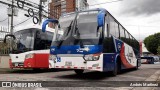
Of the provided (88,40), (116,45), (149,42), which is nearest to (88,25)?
(88,40)

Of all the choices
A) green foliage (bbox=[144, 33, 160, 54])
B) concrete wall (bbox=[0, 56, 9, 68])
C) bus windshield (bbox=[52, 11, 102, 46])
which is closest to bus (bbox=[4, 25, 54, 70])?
bus windshield (bbox=[52, 11, 102, 46])

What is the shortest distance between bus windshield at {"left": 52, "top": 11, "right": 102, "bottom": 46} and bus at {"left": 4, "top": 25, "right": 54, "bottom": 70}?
4.47 metres

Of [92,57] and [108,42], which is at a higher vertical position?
[108,42]

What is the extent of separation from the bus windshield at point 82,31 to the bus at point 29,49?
176 inches

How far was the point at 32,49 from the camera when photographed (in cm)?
1656

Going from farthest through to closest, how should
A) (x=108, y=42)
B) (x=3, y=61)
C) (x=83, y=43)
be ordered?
(x=3, y=61)
(x=108, y=42)
(x=83, y=43)

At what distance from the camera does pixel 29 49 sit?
16.6 m

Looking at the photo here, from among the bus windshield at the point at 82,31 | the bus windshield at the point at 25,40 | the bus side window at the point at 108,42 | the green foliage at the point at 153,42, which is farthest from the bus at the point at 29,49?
the green foliage at the point at 153,42

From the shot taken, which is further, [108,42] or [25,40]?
[25,40]

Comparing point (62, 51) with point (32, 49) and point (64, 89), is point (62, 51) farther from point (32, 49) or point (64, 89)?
point (32, 49)

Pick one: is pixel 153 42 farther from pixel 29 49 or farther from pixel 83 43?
pixel 83 43

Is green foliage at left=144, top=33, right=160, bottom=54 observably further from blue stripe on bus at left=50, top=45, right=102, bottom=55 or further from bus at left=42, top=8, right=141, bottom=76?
blue stripe on bus at left=50, top=45, right=102, bottom=55

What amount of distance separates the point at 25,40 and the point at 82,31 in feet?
19.4

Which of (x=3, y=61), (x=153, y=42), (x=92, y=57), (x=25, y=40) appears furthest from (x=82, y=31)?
(x=153, y=42)
